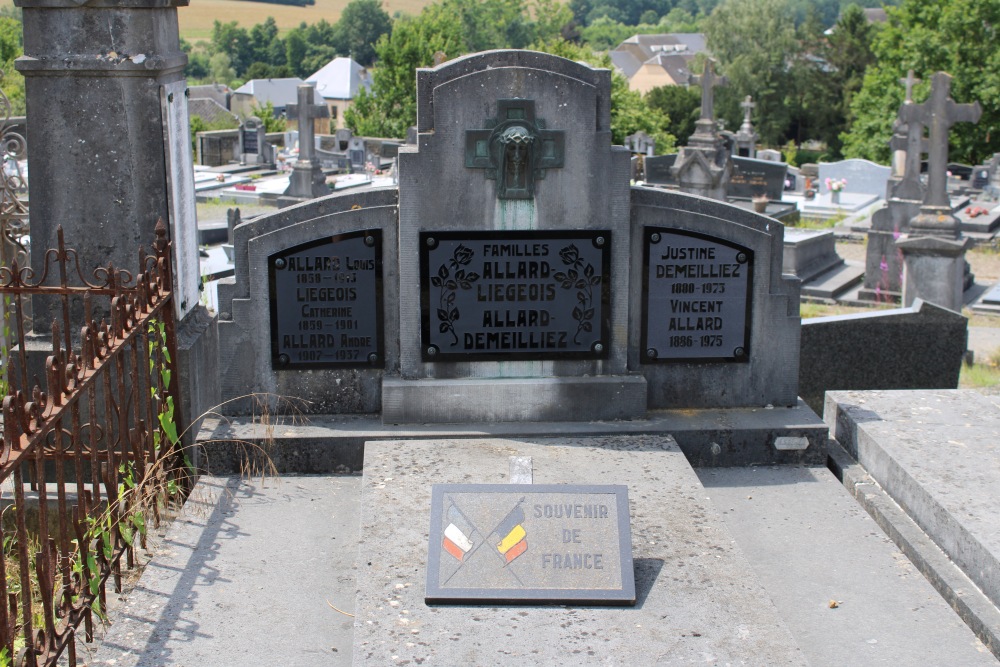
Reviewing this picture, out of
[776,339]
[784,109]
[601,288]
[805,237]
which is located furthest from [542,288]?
[784,109]

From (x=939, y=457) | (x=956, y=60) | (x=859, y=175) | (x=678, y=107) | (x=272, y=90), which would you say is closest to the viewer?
(x=939, y=457)

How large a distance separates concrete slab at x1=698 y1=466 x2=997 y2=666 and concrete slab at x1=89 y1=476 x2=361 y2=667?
71.8 inches

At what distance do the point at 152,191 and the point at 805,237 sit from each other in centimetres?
1407

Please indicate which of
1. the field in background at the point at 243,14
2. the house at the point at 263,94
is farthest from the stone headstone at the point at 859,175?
the field in background at the point at 243,14

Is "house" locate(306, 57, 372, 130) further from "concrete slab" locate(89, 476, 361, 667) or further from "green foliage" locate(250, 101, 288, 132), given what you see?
"concrete slab" locate(89, 476, 361, 667)

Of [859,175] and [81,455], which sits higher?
[859,175]

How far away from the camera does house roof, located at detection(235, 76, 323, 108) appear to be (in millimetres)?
75500

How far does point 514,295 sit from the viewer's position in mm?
6156

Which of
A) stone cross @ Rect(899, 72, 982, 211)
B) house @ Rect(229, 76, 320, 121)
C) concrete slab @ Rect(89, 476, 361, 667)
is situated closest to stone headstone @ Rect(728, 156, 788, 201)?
stone cross @ Rect(899, 72, 982, 211)

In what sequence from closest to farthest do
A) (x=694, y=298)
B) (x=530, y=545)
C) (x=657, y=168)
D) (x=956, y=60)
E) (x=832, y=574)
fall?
(x=530, y=545), (x=832, y=574), (x=694, y=298), (x=657, y=168), (x=956, y=60)

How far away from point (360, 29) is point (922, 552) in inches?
4429

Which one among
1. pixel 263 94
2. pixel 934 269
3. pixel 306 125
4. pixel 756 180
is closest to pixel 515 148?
pixel 934 269

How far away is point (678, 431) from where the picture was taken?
20.0 feet

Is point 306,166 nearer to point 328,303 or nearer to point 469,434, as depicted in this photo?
point 328,303
